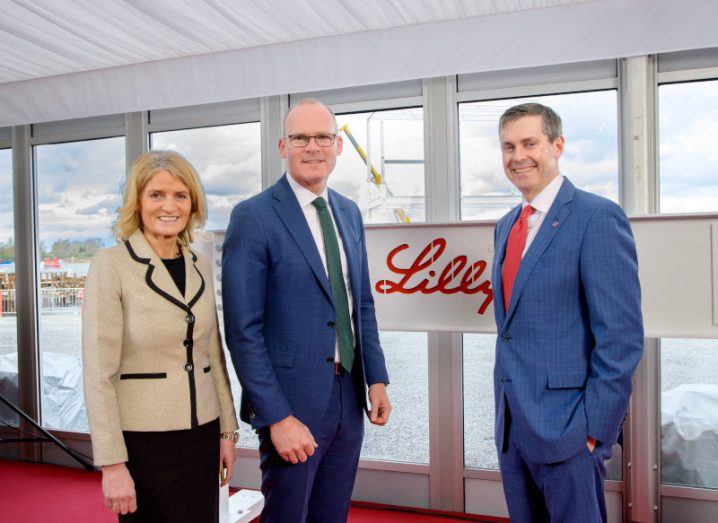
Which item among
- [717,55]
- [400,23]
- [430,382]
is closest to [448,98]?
[400,23]

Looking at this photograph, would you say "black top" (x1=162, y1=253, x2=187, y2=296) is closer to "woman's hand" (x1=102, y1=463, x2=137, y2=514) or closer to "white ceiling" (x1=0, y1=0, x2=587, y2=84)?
"woman's hand" (x1=102, y1=463, x2=137, y2=514)

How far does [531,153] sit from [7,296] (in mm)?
4150

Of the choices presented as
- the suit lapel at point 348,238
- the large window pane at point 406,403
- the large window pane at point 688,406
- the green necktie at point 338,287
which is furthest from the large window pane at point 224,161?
the large window pane at point 688,406

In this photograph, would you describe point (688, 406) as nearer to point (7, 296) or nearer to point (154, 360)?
point (154, 360)

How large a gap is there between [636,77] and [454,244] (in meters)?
1.25

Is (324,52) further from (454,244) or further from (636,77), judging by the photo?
(636,77)

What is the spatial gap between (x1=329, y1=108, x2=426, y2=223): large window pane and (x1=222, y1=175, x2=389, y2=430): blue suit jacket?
1699mm

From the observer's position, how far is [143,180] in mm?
1654

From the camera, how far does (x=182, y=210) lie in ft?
5.52

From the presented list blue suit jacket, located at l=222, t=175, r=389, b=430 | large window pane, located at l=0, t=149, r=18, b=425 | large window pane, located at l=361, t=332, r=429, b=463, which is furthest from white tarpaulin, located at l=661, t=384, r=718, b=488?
large window pane, located at l=0, t=149, r=18, b=425

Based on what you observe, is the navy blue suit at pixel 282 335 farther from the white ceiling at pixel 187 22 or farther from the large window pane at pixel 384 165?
the large window pane at pixel 384 165

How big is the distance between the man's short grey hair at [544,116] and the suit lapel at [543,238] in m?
0.21

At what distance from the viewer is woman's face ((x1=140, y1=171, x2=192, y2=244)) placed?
165 centimetres

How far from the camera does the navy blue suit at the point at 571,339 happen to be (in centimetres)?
160
